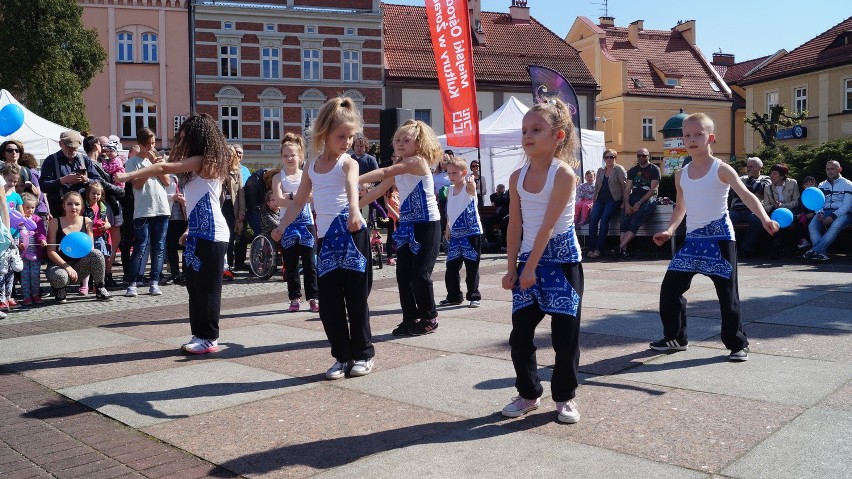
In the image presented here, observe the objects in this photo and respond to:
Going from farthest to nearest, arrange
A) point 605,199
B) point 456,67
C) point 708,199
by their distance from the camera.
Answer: point 456,67 → point 605,199 → point 708,199

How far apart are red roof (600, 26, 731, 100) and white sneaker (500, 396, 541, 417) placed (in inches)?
2024

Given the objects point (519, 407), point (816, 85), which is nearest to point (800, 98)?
point (816, 85)

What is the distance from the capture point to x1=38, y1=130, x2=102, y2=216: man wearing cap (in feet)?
33.7

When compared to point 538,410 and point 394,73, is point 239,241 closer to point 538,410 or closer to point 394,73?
point 538,410

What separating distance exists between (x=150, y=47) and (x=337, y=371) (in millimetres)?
41123

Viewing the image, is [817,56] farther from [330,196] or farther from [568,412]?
[568,412]

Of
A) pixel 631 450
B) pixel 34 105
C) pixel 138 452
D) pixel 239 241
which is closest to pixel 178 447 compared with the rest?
pixel 138 452

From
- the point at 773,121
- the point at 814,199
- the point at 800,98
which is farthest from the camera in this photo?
the point at 800,98

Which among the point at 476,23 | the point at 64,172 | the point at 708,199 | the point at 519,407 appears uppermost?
the point at 476,23

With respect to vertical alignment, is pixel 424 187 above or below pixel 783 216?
above

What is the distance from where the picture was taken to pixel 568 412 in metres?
4.27

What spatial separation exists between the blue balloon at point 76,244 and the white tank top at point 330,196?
4.99m

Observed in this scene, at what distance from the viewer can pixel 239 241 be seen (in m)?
13.2

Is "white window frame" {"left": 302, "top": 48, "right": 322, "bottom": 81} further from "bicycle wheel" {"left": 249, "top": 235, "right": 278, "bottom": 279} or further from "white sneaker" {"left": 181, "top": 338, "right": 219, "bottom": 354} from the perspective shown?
"white sneaker" {"left": 181, "top": 338, "right": 219, "bottom": 354}
